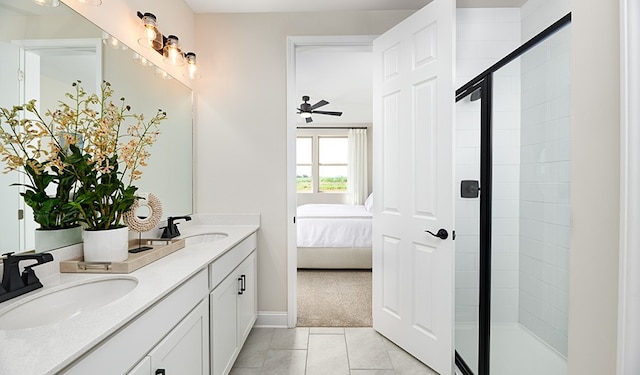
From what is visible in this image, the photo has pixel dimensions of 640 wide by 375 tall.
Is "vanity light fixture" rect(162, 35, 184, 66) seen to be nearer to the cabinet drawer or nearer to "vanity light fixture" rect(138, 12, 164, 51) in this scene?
"vanity light fixture" rect(138, 12, 164, 51)

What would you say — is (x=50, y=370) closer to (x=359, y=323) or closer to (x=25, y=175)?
(x=25, y=175)

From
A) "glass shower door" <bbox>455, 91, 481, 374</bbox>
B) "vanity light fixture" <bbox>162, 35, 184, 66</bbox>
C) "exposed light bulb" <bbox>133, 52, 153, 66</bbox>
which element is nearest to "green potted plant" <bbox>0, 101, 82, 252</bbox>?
"exposed light bulb" <bbox>133, 52, 153, 66</bbox>

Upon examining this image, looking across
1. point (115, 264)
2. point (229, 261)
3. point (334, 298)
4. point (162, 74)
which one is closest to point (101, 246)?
point (115, 264)

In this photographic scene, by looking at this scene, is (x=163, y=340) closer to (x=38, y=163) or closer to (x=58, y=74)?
(x=38, y=163)

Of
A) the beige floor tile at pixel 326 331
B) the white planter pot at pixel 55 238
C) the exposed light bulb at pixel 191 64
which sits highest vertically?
the exposed light bulb at pixel 191 64

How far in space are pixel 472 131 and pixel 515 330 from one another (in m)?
1.39

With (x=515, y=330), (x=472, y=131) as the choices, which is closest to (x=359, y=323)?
(x=515, y=330)

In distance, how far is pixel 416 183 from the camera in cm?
205

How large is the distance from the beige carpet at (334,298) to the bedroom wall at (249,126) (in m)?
0.38

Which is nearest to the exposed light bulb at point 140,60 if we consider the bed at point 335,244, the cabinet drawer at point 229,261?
the cabinet drawer at point 229,261

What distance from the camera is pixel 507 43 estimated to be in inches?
94.0

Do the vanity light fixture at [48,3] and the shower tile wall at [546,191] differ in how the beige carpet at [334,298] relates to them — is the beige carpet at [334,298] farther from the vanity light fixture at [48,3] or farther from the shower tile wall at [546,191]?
the vanity light fixture at [48,3]

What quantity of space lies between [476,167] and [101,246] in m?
2.21

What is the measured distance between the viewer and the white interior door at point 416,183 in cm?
187
